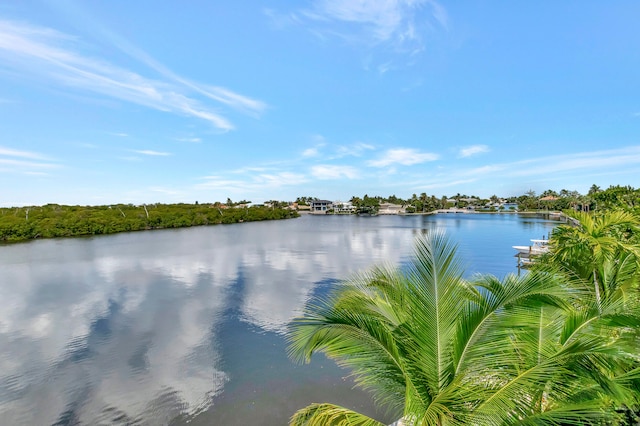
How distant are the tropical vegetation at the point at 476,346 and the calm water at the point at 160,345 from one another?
209 inches

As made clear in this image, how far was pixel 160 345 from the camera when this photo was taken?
13195 mm

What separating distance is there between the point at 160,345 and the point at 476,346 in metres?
13.0

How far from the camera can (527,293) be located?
3877 millimetres

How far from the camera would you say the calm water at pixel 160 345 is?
9.23 metres

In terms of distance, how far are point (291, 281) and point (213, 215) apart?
7106 centimetres

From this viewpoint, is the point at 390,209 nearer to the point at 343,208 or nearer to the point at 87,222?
the point at 343,208

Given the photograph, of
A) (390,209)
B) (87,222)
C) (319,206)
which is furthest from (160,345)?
(390,209)

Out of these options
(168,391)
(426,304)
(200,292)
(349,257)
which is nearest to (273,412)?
(168,391)

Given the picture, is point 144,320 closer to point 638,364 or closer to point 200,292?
point 200,292

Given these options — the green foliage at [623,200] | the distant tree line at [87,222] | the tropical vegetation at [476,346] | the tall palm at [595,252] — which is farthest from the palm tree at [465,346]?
the distant tree line at [87,222]

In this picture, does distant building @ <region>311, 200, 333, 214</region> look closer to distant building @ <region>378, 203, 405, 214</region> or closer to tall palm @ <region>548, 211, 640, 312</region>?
distant building @ <region>378, 203, 405, 214</region>

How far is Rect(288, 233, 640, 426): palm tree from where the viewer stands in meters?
3.49

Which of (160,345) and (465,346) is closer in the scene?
(465,346)

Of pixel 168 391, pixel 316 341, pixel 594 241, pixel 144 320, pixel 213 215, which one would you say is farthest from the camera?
pixel 213 215
